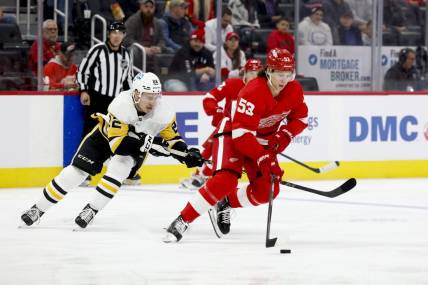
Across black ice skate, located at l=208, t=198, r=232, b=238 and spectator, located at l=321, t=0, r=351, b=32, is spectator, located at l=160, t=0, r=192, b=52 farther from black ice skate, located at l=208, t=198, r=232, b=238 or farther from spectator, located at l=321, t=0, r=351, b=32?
black ice skate, located at l=208, t=198, r=232, b=238

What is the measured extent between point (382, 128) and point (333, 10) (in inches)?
48.1

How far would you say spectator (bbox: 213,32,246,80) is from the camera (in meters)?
9.70

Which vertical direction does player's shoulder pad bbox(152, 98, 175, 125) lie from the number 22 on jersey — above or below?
below

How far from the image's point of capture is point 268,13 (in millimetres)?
10211

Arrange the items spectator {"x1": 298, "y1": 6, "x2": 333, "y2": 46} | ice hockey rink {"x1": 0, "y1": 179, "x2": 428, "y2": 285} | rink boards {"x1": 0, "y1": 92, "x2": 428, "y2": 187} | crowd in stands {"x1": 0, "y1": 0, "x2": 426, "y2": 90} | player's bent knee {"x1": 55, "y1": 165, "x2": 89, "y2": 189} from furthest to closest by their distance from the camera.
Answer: spectator {"x1": 298, "y1": 6, "x2": 333, "y2": 46}
crowd in stands {"x1": 0, "y1": 0, "x2": 426, "y2": 90}
rink boards {"x1": 0, "y1": 92, "x2": 428, "y2": 187}
player's bent knee {"x1": 55, "y1": 165, "x2": 89, "y2": 189}
ice hockey rink {"x1": 0, "y1": 179, "x2": 428, "y2": 285}

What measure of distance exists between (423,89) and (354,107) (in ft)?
3.20

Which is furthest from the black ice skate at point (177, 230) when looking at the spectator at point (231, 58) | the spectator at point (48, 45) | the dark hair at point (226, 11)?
the dark hair at point (226, 11)

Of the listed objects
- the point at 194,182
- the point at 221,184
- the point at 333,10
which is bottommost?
the point at 194,182

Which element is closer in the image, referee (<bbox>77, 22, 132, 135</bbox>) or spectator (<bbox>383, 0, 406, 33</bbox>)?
referee (<bbox>77, 22, 132, 135</bbox>)

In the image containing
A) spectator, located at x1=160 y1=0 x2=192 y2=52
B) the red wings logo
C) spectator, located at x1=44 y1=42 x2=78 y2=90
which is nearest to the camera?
the red wings logo

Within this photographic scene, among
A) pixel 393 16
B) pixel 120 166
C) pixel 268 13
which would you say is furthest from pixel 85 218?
pixel 393 16

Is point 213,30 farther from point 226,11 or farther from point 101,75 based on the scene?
point 101,75

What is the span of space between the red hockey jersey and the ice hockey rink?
0.55m

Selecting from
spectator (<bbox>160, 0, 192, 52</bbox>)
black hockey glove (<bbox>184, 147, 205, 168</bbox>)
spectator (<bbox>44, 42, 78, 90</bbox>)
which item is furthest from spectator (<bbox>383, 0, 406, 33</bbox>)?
black hockey glove (<bbox>184, 147, 205, 168</bbox>)
